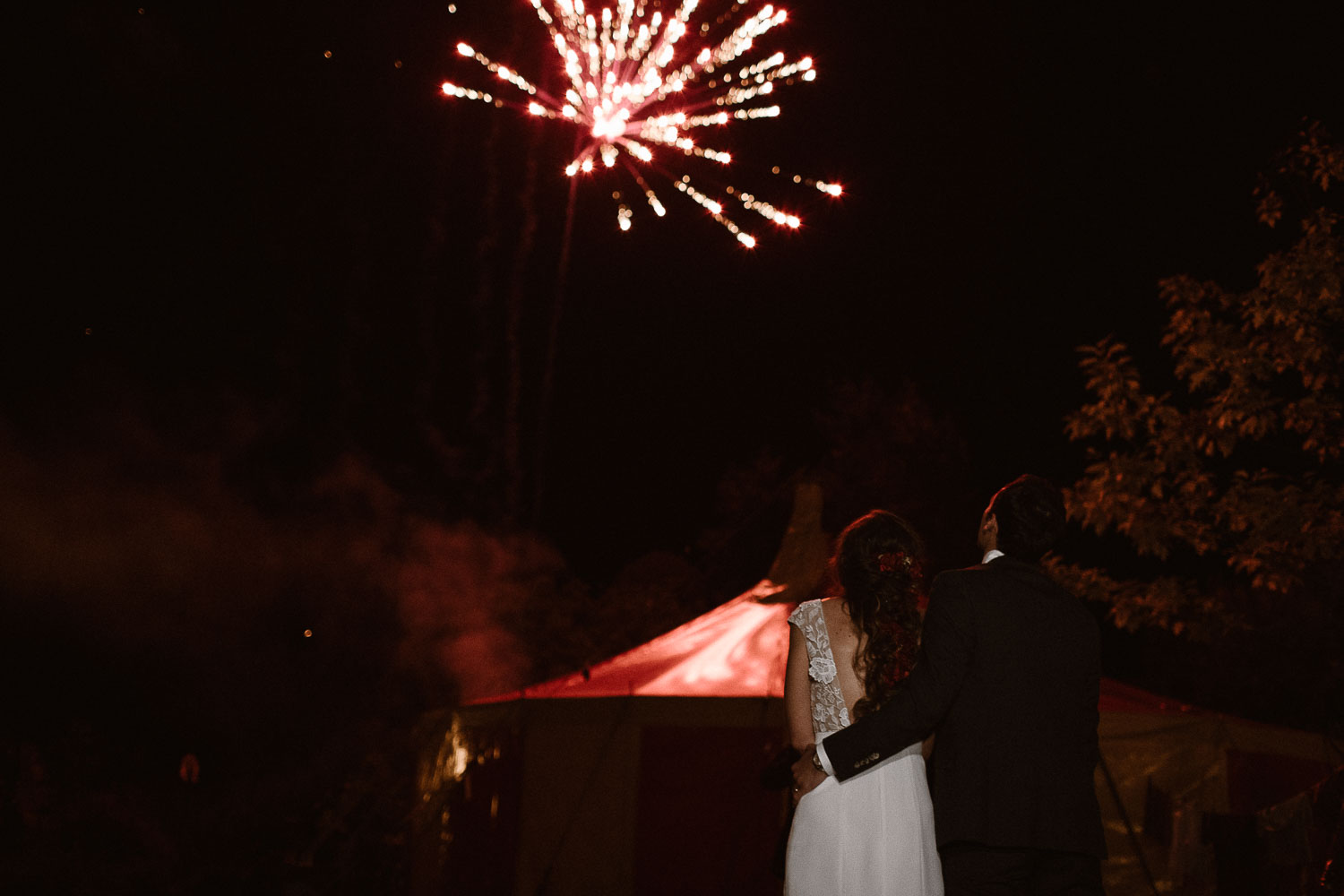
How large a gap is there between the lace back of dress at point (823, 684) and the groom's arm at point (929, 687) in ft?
0.81

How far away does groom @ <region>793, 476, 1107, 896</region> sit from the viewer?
7.91ft

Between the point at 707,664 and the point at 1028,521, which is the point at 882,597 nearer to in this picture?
the point at 1028,521

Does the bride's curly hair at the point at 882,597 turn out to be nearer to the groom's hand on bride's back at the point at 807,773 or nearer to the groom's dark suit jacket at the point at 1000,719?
the groom's hand on bride's back at the point at 807,773

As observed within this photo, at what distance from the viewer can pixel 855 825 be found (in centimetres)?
273

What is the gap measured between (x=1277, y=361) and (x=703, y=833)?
495 cm

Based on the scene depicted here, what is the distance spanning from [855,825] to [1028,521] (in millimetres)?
810

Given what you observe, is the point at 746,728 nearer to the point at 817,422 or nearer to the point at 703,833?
the point at 703,833

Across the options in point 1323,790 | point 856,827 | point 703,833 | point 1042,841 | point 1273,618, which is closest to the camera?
point 1042,841

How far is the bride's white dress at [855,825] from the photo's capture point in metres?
2.71

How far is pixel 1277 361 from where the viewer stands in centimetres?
800

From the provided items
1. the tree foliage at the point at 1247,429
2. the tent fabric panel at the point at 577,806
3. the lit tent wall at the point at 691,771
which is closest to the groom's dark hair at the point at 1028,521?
the lit tent wall at the point at 691,771

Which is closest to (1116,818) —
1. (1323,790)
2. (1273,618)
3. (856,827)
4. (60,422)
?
(1323,790)

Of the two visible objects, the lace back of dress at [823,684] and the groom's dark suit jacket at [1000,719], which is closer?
the groom's dark suit jacket at [1000,719]

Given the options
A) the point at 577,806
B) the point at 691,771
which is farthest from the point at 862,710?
the point at 691,771
